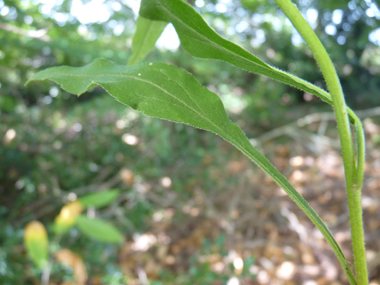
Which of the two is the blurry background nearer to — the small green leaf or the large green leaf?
the small green leaf

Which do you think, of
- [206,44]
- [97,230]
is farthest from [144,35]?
[97,230]

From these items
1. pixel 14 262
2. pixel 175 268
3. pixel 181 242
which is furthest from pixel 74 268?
pixel 181 242

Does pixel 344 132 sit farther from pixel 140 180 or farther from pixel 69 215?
pixel 140 180

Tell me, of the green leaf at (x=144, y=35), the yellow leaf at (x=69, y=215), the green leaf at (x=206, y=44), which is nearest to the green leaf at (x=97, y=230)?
the yellow leaf at (x=69, y=215)

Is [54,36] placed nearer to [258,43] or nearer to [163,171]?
[163,171]

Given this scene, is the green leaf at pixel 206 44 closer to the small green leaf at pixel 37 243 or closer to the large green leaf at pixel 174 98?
the large green leaf at pixel 174 98

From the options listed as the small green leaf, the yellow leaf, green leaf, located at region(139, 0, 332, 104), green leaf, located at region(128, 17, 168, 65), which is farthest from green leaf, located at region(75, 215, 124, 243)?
green leaf, located at region(139, 0, 332, 104)
